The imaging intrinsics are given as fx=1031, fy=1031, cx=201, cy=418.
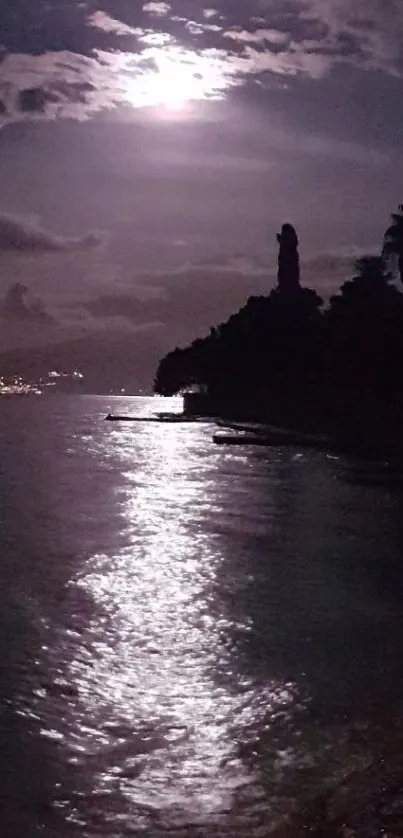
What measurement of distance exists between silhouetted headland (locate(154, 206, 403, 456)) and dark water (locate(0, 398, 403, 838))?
5295 cm

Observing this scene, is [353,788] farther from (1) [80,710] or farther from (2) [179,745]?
(1) [80,710]

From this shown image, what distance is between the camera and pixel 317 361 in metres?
137

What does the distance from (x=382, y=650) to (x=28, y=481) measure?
44.7 meters

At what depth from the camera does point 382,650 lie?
21.8 meters

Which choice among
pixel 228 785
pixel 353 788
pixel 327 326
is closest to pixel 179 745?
pixel 228 785

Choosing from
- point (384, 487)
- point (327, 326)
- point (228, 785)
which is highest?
point (327, 326)

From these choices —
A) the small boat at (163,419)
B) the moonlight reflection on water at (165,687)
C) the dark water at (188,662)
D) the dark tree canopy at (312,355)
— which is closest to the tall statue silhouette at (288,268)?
the dark tree canopy at (312,355)

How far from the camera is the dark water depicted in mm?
13656

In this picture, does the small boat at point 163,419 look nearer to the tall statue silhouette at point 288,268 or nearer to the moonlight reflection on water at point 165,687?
the tall statue silhouette at point 288,268

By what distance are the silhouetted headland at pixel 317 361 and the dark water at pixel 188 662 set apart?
52952mm

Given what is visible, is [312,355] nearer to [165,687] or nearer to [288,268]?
[288,268]

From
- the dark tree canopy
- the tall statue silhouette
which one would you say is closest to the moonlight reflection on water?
the dark tree canopy

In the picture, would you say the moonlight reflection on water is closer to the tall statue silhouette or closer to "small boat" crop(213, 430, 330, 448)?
"small boat" crop(213, 430, 330, 448)

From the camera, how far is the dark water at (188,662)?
1366cm
